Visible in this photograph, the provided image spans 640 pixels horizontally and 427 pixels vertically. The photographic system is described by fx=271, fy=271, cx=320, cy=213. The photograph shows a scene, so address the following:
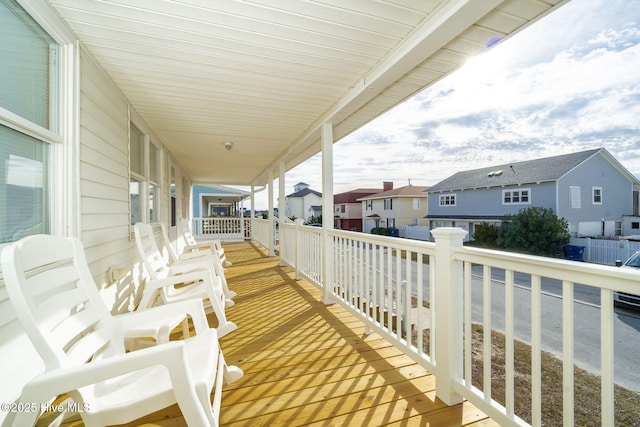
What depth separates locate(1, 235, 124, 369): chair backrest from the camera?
0.96 m

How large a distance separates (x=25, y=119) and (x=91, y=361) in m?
1.33

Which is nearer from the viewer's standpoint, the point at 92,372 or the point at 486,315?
the point at 92,372

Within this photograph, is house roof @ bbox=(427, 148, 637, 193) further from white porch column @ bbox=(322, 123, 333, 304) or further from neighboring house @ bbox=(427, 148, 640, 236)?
white porch column @ bbox=(322, 123, 333, 304)

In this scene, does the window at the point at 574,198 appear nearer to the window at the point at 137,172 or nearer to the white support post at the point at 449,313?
the white support post at the point at 449,313

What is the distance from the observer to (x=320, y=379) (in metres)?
1.88

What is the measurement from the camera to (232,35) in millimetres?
1877

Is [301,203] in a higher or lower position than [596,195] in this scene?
higher

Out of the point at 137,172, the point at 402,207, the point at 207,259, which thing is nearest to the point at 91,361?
the point at 207,259

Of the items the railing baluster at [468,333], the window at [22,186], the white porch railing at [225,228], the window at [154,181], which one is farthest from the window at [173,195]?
the railing baluster at [468,333]

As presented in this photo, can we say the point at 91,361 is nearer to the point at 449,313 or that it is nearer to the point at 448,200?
the point at 449,313

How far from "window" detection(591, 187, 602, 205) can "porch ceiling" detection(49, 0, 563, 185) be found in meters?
12.6

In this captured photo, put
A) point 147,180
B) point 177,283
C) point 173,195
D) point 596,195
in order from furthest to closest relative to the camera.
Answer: point 596,195
point 173,195
point 147,180
point 177,283

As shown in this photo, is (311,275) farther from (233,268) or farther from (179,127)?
(179,127)

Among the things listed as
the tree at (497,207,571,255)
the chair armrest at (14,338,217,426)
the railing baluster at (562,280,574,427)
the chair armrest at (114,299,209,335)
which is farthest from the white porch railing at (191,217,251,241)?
the railing baluster at (562,280,574,427)
